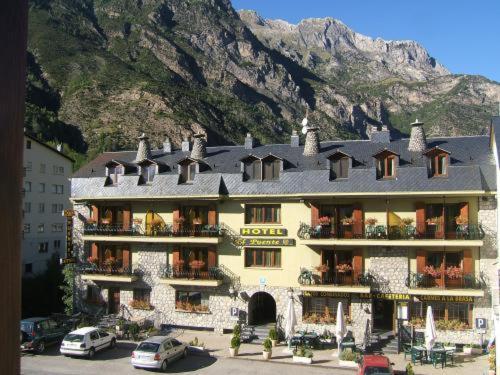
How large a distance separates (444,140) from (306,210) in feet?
31.7

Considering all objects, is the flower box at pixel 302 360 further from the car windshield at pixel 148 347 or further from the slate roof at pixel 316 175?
the slate roof at pixel 316 175

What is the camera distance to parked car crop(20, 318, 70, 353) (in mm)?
27205

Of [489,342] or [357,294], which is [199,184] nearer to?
[357,294]

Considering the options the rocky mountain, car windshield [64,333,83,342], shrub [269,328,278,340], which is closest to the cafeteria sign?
car windshield [64,333,83,342]

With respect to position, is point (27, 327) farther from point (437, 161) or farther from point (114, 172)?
point (437, 161)

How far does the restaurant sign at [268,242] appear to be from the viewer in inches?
1182

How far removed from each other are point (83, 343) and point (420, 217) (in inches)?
726

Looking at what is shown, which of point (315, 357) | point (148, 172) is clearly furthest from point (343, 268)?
point (148, 172)

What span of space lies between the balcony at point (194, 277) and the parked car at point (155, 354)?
514 centimetres

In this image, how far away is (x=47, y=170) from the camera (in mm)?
52875

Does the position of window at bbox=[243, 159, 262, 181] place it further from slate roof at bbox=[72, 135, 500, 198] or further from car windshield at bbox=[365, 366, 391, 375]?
car windshield at bbox=[365, 366, 391, 375]

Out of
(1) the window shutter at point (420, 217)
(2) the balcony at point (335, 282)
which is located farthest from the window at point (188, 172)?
(1) the window shutter at point (420, 217)

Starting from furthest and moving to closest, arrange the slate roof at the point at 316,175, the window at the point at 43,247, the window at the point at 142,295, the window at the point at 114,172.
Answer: the window at the point at 43,247, the window at the point at 114,172, the window at the point at 142,295, the slate roof at the point at 316,175

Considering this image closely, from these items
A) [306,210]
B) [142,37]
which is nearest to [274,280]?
[306,210]
